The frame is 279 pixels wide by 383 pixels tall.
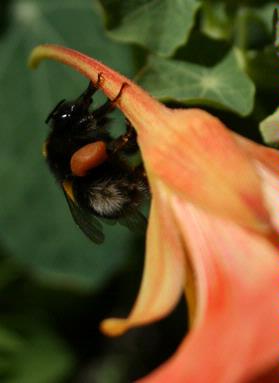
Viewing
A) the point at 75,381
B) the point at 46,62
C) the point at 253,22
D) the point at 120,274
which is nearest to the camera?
the point at 253,22

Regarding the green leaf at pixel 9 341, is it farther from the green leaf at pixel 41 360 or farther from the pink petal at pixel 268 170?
the pink petal at pixel 268 170

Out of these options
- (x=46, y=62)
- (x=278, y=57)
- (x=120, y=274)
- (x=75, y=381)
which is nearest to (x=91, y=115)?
(x=278, y=57)

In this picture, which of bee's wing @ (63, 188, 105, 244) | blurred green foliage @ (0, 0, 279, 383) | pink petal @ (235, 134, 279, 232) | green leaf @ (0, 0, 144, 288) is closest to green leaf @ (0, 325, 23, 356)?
blurred green foliage @ (0, 0, 279, 383)

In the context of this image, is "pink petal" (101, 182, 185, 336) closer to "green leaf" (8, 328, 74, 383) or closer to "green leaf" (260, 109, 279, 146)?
"green leaf" (260, 109, 279, 146)

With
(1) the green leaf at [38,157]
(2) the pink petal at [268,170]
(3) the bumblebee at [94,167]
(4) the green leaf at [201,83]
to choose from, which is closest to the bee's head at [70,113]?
(3) the bumblebee at [94,167]

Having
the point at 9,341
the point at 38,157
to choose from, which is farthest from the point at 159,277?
the point at 9,341

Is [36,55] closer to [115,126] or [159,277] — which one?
[115,126]

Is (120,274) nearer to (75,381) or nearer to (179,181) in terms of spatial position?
(75,381)
